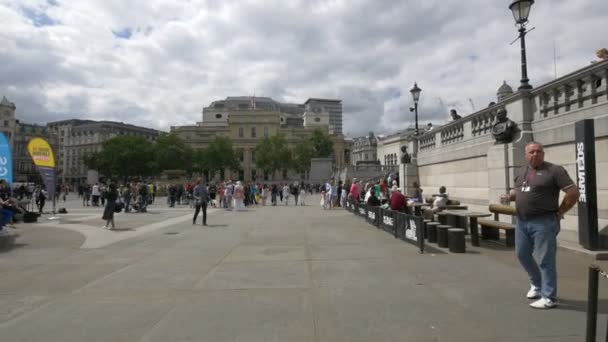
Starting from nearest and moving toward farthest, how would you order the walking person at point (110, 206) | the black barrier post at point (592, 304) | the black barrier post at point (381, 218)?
the black barrier post at point (592, 304) < the black barrier post at point (381, 218) < the walking person at point (110, 206)

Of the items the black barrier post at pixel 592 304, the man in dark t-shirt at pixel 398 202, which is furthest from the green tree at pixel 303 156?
the black barrier post at pixel 592 304

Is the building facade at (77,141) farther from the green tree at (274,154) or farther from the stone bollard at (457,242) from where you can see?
the stone bollard at (457,242)

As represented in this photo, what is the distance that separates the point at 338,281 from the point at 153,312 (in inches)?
108

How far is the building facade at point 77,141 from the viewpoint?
439 ft

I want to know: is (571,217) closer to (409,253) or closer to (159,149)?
(409,253)

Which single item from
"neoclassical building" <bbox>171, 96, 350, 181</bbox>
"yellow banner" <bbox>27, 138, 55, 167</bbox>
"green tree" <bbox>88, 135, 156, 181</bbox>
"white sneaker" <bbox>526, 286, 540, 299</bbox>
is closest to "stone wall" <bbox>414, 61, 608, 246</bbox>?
"white sneaker" <bbox>526, 286, 540, 299</bbox>

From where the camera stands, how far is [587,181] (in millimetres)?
7445

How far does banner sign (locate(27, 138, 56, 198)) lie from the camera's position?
17.8m

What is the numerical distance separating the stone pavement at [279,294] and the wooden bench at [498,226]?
1.65 feet

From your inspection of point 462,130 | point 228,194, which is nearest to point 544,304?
point 462,130

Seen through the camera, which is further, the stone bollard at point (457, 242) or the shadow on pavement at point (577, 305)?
the stone bollard at point (457, 242)

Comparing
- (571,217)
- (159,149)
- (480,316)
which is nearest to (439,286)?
(480,316)

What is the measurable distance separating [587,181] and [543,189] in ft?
12.1

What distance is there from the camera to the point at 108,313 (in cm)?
490
